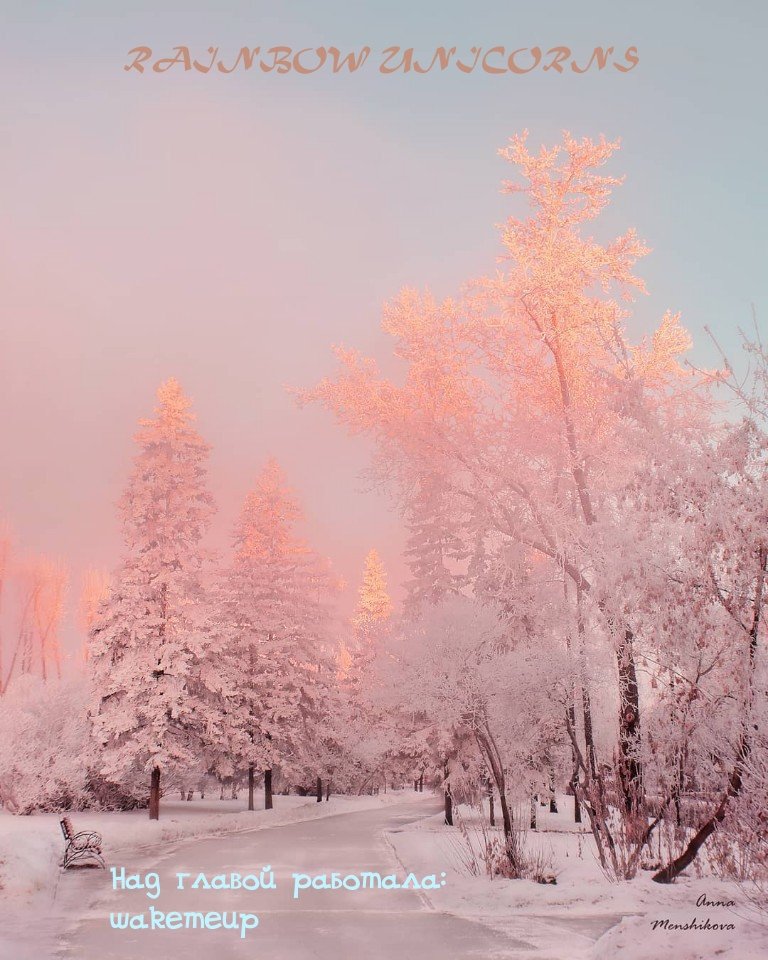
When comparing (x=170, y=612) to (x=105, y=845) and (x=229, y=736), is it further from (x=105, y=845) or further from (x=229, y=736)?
(x=105, y=845)

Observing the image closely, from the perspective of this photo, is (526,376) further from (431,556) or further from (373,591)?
(373,591)

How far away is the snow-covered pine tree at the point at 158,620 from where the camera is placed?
23.9 m

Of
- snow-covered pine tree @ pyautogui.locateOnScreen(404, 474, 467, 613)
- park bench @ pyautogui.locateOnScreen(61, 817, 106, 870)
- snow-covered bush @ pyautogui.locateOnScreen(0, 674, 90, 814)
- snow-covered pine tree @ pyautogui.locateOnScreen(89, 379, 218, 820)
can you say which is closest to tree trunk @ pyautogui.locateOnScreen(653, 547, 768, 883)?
park bench @ pyautogui.locateOnScreen(61, 817, 106, 870)

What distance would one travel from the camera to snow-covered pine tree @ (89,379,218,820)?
2386 centimetres

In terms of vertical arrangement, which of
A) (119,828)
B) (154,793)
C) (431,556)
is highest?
(431,556)

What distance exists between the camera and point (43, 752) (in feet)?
78.5

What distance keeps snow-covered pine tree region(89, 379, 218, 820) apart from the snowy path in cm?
799

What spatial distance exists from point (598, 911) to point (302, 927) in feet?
13.2

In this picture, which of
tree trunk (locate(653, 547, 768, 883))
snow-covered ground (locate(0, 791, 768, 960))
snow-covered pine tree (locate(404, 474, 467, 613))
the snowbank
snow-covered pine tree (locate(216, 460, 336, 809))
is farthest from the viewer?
snow-covered pine tree (locate(404, 474, 467, 613))

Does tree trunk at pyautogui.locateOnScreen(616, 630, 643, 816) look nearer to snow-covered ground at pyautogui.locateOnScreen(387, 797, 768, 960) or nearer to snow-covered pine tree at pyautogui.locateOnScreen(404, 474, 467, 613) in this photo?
snow-covered ground at pyautogui.locateOnScreen(387, 797, 768, 960)

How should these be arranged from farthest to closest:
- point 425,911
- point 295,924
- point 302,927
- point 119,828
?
point 119,828
point 425,911
point 295,924
point 302,927

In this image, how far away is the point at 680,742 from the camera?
388 inches

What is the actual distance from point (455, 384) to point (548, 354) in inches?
76.5

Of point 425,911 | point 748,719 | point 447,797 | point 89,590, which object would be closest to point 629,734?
point 425,911
